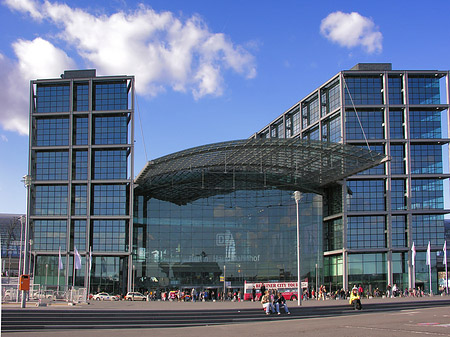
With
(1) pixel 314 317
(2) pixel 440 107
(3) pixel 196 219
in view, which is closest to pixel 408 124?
(2) pixel 440 107

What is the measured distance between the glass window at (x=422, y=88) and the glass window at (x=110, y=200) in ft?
131

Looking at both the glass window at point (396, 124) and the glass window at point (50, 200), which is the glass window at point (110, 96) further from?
the glass window at point (396, 124)

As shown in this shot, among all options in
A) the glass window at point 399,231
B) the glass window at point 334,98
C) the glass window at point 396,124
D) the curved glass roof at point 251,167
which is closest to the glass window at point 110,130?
the curved glass roof at point 251,167

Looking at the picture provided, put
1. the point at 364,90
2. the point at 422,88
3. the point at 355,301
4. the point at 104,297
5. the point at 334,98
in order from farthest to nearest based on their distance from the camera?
the point at 334,98
the point at 364,90
the point at 422,88
the point at 104,297
the point at 355,301

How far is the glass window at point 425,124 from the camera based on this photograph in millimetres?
67625

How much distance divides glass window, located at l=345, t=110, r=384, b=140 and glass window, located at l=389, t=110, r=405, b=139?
1.15m

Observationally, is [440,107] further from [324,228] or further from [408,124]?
[324,228]

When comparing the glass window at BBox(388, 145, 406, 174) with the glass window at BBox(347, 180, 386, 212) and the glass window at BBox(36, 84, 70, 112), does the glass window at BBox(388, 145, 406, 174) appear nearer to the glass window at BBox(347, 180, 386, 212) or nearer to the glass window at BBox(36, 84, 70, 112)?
the glass window at BBox(347, 180, 386, 212)

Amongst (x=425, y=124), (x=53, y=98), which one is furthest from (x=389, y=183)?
(x=53, y=98)

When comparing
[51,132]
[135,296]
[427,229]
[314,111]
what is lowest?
[135,296]

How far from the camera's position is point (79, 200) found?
66.6 metres

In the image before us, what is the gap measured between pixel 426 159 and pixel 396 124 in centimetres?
602

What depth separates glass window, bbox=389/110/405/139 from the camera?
67.9 meters

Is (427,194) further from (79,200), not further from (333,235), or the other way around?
(79,200)
